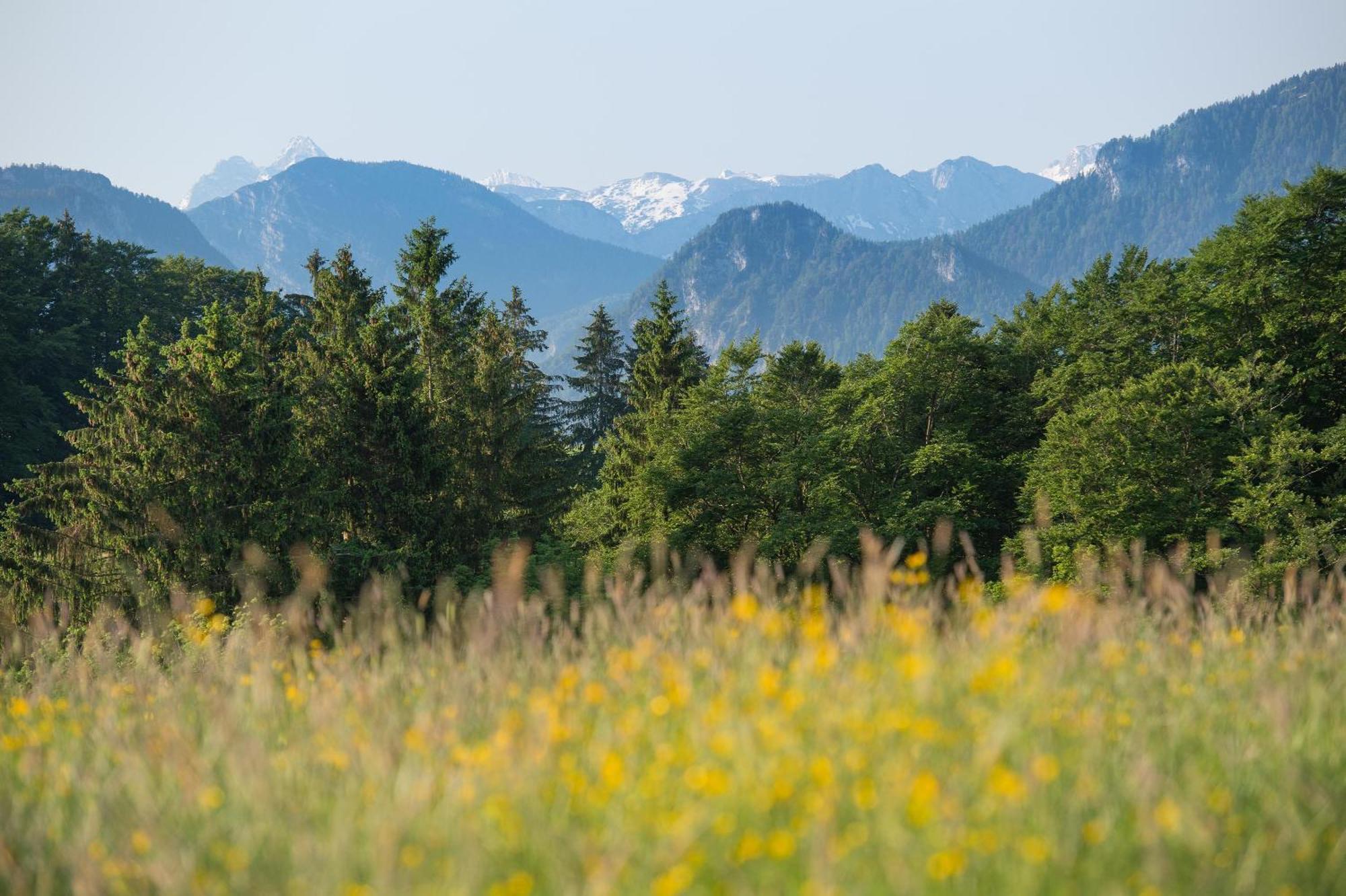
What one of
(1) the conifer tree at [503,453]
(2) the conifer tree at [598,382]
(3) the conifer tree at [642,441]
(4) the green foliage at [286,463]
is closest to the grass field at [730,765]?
(4) the green foliage at [286,463]

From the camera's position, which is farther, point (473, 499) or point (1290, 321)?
point (473, 499)

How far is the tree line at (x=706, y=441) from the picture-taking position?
2162 cm

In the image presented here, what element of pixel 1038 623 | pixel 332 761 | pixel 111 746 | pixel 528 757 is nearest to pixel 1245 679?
pixel 1038 623

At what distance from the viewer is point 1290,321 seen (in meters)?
26.1

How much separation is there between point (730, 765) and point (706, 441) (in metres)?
26.2

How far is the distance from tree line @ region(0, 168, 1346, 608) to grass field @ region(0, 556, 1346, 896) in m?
12.2

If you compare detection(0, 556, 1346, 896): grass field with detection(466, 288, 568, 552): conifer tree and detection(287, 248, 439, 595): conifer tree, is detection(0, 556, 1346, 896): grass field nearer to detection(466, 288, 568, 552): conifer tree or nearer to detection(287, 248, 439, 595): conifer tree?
detection(287, 248, 439, 595): conifer tree

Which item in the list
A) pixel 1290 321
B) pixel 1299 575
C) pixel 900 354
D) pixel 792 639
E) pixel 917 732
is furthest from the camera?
pixel 900 354

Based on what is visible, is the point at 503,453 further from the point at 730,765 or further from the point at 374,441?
the point at 730,765

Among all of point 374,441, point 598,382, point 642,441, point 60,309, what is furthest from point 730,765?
point 598,382

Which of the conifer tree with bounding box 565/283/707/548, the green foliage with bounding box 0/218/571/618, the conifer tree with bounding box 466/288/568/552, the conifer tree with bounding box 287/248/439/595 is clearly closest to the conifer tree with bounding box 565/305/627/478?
the conifer tree with bounding box 565/283/707/548

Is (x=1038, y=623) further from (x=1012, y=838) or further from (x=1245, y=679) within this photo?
(x=1012, y=838)

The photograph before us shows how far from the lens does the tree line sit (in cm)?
2162

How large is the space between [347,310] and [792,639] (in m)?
29.3
